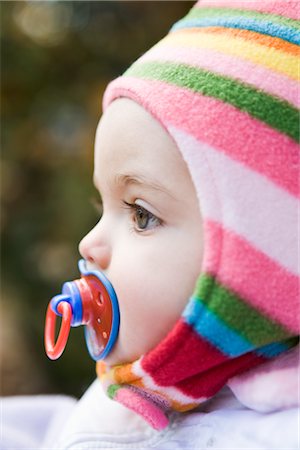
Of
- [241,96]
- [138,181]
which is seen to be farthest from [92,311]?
[241,96]

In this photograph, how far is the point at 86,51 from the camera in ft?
5.99

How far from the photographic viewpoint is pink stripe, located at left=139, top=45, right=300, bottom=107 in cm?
66

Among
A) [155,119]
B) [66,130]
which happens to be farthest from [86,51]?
[155,119]

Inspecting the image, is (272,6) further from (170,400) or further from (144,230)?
(170,400)

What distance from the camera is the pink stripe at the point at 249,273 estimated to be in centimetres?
64

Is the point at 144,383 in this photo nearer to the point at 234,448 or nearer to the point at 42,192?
the point at 234,448

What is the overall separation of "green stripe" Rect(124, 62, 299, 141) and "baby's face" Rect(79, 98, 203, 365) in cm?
5

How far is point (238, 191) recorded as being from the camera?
0.64 metres

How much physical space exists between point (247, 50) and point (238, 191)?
0.49ft

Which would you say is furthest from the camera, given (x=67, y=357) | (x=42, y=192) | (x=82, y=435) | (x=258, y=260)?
(x=42, y=192)

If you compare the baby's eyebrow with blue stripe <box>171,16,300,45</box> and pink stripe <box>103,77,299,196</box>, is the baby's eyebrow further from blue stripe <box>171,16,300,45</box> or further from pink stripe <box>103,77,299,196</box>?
blue stripe <box>171,16,300,45</box>

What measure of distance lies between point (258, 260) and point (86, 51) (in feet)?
4.30

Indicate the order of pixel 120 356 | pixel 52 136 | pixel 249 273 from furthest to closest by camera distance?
pixel 52 136, pixel 120 356, pixel 249 273

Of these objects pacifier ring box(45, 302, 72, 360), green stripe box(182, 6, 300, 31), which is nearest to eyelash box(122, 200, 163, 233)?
pacifier ring box(45, 302, 72, 360)
